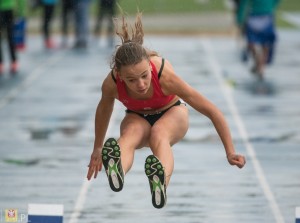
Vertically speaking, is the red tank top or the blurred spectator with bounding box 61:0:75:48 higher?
the red tank top

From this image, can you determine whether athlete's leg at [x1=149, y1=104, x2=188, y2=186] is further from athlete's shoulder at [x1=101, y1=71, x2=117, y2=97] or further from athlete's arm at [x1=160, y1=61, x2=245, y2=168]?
athlete's shoulder at [x1=101, y1=71, x2=117, y2=97]

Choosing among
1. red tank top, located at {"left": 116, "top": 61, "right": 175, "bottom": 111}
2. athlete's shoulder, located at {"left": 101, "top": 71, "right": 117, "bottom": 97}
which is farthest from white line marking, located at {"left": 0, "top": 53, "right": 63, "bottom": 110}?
athlete's shoulder, located at {"left": 101, "top": 71, "right": 117, "bottom": 97}

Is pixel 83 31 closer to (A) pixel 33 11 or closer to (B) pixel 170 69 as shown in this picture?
(A) pixel 33 11

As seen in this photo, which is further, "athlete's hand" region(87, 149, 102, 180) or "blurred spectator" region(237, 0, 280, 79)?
"blurred spectator" region(237, 0, 280, 79)

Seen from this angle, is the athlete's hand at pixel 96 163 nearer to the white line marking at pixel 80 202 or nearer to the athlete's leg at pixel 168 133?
the athlete's leg at pixel 168 133

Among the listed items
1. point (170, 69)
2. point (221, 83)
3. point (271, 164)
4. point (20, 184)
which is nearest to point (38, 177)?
point (20, 184)

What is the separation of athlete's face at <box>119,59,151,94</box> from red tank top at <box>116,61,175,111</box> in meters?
0.30

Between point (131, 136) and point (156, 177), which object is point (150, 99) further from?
point (156, 177)

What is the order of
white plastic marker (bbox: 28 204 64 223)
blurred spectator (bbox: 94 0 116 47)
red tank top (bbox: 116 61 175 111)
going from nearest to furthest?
white plastic marker (bbox: 28 204 64 223) → red tank top (bbox: 116 61 175 111) → blurred spectator (bbox: 94 0 116 47)

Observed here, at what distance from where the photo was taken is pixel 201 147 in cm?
1560

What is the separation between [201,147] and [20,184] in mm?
3334

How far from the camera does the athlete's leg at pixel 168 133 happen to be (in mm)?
9000

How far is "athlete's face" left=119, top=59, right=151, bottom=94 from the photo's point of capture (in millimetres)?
8875

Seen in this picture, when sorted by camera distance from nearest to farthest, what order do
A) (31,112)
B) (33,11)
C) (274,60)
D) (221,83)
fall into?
1. (31,112)
2. (221,83)
3. (274,60)
4. (33,11)
